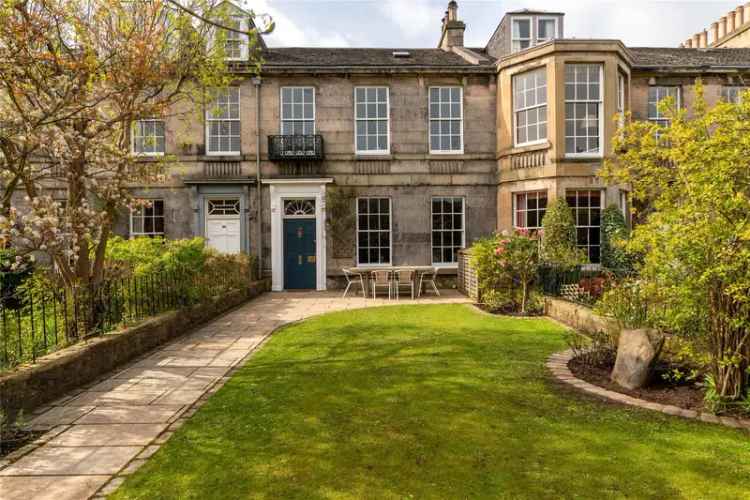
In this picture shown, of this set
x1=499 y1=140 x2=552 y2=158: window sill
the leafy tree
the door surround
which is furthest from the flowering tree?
x1=499 y1=140 x2=552 y2=158: window sill

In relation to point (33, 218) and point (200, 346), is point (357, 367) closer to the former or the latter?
point (200, 346)

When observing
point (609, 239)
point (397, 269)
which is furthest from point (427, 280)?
point (609, 239)

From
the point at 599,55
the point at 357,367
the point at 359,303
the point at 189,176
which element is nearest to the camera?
the point at 357,367

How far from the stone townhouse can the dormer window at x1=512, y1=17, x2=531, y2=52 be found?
5cm

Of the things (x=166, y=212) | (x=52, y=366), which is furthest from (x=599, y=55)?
(x=52, y=366)

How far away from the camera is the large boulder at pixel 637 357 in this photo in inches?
222

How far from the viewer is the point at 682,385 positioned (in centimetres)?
575

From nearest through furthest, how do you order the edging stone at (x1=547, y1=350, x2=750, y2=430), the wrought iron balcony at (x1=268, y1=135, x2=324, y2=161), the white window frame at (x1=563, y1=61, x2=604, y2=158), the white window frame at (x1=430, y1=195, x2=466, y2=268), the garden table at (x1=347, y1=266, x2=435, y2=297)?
the edging stone at (x1=547, y1=350, x2=750, y2=430), the garden table at (x1=347, y1=266, x2=435, y2=297), the white window frame at (x1=563, y1=61, x2=604, y2=158), the wrought iron balcony at (x1=268, y1=135, x2=324, y2=161), the white window frame at (x1=430, y1=195, x2=466, y2=268)

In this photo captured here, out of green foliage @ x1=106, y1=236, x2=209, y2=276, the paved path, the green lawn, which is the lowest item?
the paved path

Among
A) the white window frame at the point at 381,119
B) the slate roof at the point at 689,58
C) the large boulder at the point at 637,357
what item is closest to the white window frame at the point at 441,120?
the white window frame at the point at 381,119

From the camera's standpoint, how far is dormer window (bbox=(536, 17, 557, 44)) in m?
17.9

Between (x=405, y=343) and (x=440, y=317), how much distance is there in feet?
9.47

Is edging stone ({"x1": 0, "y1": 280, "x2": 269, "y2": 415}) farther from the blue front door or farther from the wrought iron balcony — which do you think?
the wrought iron balcony

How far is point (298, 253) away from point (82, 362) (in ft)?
37.3
